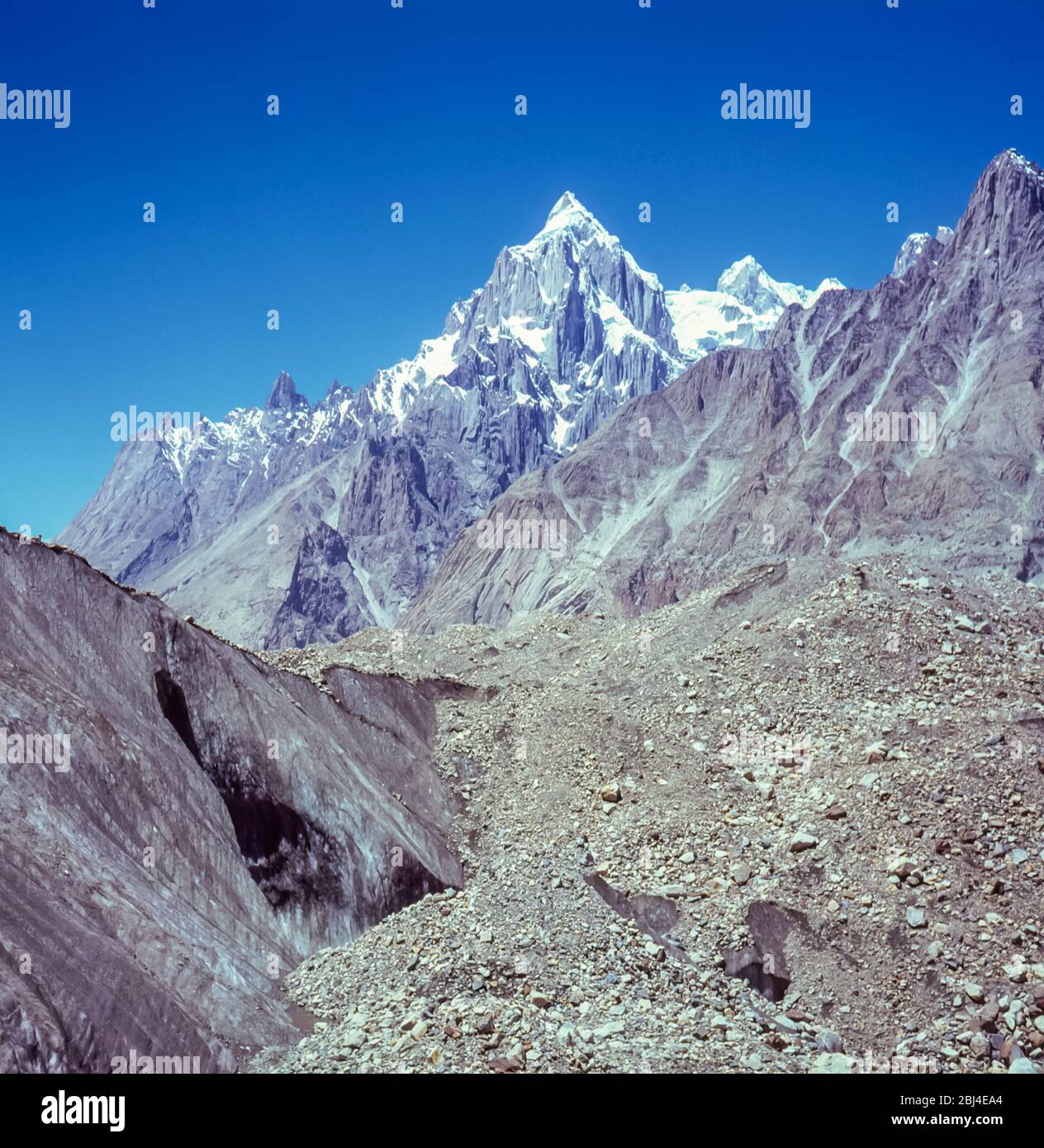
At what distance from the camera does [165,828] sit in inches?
569

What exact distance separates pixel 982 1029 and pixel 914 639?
12.3m

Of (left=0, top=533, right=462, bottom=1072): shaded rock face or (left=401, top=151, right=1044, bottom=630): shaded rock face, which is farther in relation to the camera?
(left=401, top=151, right=1044, bottom=630): shaded rock face

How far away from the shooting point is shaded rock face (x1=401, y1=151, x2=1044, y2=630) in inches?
5030

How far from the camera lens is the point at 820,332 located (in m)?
194

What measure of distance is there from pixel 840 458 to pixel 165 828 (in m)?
151

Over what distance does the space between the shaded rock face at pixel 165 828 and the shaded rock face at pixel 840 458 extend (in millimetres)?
113839

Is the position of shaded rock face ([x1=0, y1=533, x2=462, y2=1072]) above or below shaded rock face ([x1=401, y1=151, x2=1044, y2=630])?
below

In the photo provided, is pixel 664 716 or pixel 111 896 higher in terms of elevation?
→ pixel 664 716

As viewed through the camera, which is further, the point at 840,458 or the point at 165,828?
the point at 840,458

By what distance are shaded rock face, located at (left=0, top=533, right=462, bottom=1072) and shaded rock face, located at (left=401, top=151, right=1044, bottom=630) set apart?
113839 mm

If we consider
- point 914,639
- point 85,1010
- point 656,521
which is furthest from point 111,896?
point 656,521

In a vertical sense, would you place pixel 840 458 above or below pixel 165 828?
above

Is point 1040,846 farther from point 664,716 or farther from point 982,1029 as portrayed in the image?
point 664,716

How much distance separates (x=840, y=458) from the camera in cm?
15100
